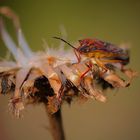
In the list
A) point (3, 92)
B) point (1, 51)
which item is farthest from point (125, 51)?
point (1, 51)

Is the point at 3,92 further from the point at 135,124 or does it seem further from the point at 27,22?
the point at 27,22

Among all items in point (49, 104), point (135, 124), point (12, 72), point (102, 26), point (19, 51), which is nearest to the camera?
point (49, 104)

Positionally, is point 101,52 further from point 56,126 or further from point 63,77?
point 56,126

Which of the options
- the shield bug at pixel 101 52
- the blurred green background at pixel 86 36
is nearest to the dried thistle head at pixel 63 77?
the shield bug at pixel 101 52

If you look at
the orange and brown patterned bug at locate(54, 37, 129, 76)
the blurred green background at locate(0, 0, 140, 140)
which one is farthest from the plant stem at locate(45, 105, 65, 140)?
the orange and brown patterned bug at locate(54, 37, 129, 76)

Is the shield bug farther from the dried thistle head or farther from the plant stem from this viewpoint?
the plant stem

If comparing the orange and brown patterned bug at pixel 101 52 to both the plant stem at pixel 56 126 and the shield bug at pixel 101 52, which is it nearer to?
the shield bug at pixel 101 52

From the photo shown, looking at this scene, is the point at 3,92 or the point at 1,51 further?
the point at 1,51
